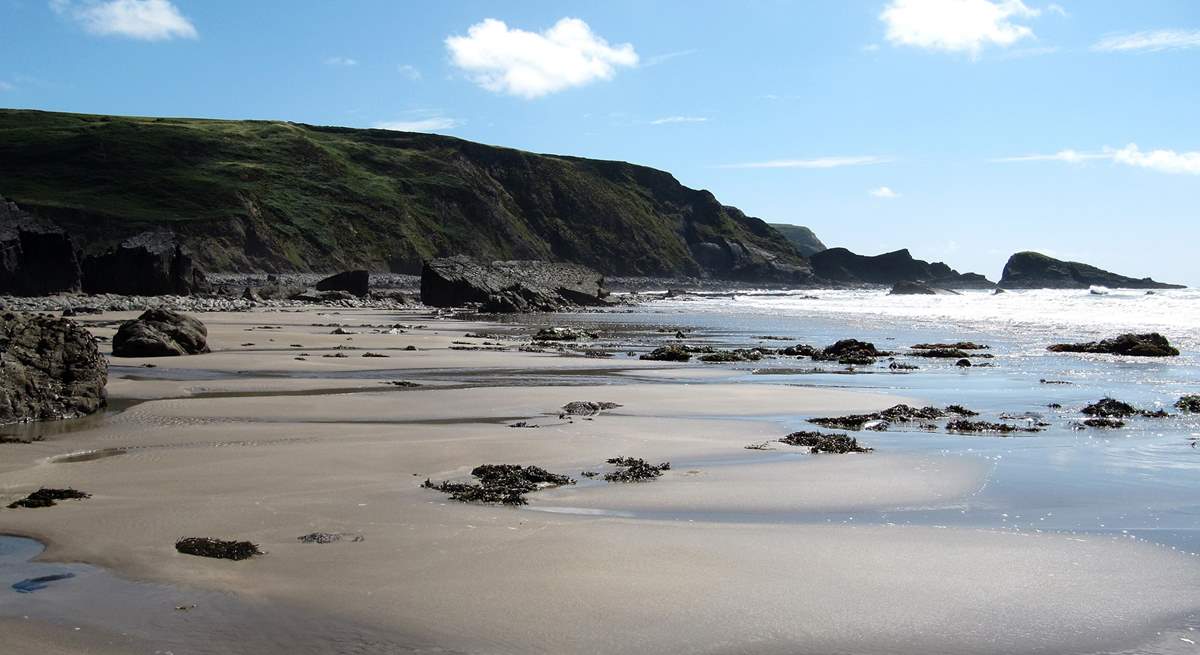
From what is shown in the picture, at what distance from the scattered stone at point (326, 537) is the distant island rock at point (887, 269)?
139 metres

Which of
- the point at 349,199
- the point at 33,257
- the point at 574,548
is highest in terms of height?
the point at 349,199

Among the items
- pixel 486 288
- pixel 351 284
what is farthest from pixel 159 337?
pixel 351 284

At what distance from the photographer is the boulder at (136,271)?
123 feet

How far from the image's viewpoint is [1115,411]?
11102 millimetres

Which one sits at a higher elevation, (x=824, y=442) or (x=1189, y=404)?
(x=1189, y=404)

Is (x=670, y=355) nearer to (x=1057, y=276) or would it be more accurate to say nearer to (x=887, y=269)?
(x=1057, y=276)

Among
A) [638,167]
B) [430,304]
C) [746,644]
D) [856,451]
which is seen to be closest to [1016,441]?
[856,451]

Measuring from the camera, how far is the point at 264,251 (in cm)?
7569

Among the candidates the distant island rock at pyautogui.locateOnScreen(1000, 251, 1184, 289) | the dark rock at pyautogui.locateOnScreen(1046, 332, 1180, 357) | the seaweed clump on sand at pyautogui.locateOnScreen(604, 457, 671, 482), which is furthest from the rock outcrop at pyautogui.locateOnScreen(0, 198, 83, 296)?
the distant island rock at pyautogui.locateOnScreen(1000, 251, 1184, 289)

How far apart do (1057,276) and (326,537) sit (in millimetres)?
142132

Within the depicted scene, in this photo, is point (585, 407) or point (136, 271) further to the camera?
point (136, 271)

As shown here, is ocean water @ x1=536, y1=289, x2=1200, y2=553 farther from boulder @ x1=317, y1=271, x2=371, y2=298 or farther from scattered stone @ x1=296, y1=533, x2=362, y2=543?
boulder @ x1=317, y1=271, x2=371, y2=298

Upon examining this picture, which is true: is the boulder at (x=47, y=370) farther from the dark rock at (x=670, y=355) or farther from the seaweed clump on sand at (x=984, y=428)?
the dark rock at (x=670, y=355)

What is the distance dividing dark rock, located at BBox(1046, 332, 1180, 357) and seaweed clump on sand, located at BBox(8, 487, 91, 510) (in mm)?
20289
